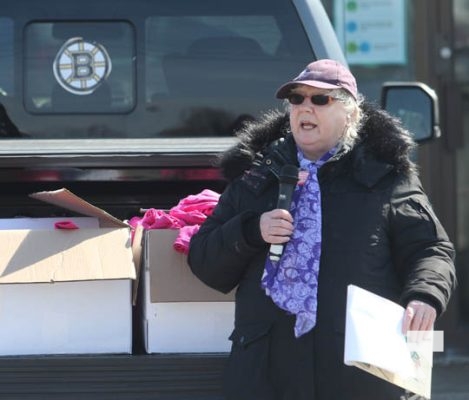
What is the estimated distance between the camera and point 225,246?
3139 millimetres

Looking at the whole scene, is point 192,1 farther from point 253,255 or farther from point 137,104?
point 253,255

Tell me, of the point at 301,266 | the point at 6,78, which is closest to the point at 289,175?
the point at 301,266

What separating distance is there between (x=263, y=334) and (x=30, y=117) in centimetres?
152

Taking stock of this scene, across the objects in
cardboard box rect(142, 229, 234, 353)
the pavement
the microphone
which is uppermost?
the microphone

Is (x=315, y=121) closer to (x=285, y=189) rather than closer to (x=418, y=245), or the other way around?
(x=285, y=189)

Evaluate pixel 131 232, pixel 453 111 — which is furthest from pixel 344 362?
pixel 453 111

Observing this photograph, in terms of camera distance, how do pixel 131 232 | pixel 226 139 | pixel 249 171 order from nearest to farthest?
pixel 249 171
pixel 131 232
pixel 226 139

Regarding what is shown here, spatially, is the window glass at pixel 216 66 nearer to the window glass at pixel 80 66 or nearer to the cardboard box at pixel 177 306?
the window glass at pixel 80 66

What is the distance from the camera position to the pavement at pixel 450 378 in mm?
7234

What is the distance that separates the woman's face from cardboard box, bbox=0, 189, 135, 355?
27.0 inches

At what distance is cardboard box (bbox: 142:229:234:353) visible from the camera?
137 inches

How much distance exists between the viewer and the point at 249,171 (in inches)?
130

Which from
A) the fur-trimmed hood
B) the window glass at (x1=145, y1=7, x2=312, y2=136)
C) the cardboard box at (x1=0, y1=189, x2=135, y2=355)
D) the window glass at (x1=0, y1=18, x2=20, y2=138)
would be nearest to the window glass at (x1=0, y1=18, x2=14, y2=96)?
the window glass at (x1=0, y1=18, x2=20, y2=138)

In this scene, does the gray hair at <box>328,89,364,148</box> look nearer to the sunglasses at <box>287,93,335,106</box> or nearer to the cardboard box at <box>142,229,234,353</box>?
the sunglasses at <box>287,93,335,106</box>
